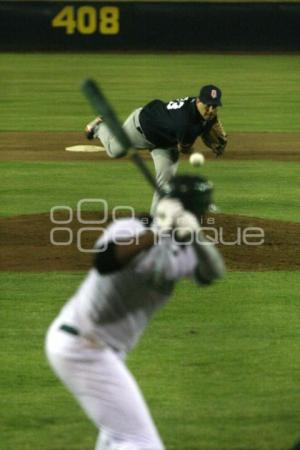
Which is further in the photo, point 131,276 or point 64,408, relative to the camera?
point 64,408

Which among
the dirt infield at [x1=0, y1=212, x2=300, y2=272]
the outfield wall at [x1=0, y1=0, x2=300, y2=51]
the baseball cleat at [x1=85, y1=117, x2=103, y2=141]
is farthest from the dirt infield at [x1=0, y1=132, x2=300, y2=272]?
the outfield wall at [x1=0, y1=0, x2=300, y2=51]

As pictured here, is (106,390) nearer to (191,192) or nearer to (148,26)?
(191,192)

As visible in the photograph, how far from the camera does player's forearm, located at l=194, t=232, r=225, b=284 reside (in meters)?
5.64

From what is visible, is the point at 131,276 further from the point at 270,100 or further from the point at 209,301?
the point at 270,100

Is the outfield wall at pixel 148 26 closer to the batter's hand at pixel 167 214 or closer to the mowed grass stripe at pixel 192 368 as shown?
the mowed grass stripe at pixel 192 368

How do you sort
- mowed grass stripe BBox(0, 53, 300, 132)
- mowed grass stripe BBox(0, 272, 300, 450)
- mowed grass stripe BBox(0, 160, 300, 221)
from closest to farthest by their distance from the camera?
mowed grass stripe BBox(0, 272, 300, 450) < mowed grass stripe BBox(0, 160, 300, 221) < mowed grass stripe BBox(0, 53, 300, 132)

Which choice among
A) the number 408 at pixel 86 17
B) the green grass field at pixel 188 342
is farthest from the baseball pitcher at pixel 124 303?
the number 408 at pixel 86 17

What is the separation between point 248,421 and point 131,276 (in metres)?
2.36

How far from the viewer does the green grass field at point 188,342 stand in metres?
7.44

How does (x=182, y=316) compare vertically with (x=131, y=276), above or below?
below

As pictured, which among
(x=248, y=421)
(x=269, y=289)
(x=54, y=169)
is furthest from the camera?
(x=54, y=169)

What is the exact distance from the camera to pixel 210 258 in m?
5.68

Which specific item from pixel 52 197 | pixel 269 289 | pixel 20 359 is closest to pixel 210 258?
pixel 20 359

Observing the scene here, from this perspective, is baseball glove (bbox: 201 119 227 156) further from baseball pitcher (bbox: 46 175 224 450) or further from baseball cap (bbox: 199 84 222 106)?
baseball pitcher (bbox: 46 175 224 450)
